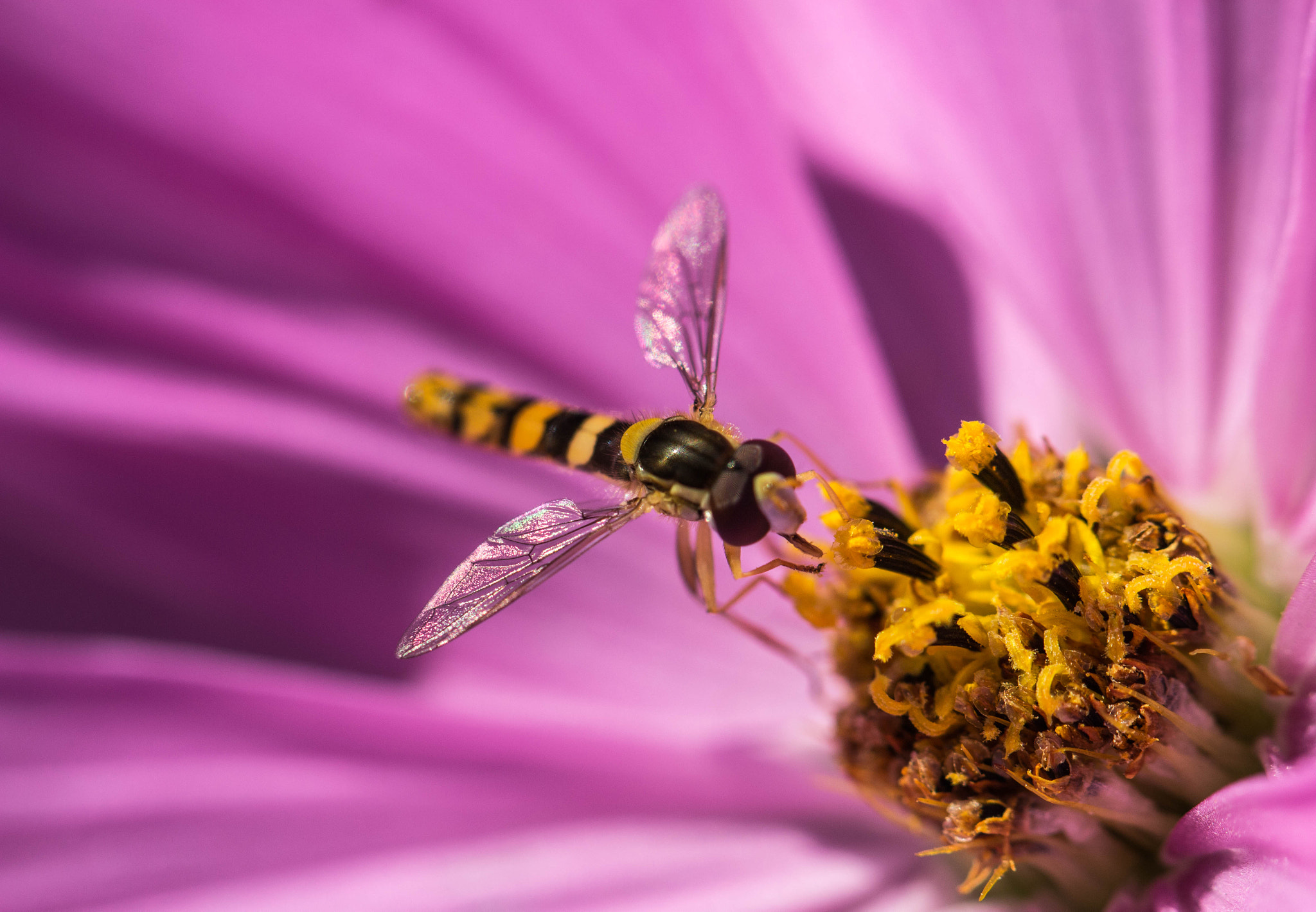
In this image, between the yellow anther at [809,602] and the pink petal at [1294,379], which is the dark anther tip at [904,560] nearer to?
the yellow anther at [809,602]

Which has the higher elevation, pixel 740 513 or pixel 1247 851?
pixel 740 513

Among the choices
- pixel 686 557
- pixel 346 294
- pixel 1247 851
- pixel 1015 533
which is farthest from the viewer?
pixel 346 294

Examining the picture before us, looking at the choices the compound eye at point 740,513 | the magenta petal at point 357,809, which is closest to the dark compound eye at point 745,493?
the compound eye at point 740,513

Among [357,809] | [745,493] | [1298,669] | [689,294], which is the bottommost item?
[357,809]

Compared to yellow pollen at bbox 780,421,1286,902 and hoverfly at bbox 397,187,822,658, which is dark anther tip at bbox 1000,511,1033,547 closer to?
yellow pollen at bbox 780,421,1286,902

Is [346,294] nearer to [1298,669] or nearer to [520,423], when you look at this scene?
[520,423]

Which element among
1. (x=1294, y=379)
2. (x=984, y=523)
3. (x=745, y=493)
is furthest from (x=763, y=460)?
(x=1294, y=379)

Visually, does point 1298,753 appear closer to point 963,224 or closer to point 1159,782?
point 1159,782

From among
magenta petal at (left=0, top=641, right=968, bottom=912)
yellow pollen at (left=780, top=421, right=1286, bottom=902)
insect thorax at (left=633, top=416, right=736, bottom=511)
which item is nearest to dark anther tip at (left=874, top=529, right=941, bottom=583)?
yellow pollen at (left=780, top=421, right=1286, bottom=902)
